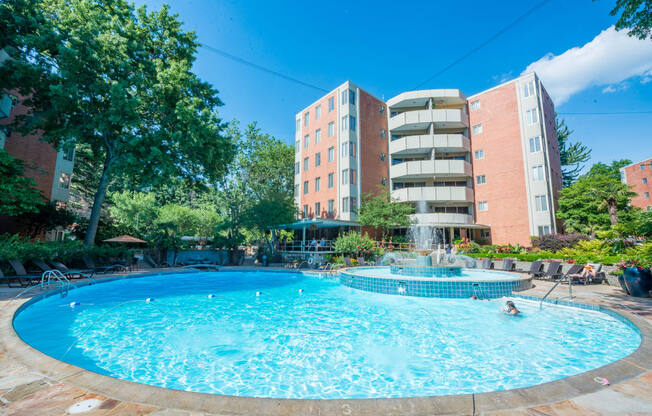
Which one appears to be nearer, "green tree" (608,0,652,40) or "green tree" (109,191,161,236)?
"green tree" (608,0,652,40)

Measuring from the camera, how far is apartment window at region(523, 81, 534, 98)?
26.1 metres

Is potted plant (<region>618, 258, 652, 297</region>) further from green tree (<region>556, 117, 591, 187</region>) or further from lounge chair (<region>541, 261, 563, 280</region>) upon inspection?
green tree (<region>556, 117, 591, 187</region>)

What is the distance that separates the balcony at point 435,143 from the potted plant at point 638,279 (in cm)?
2121

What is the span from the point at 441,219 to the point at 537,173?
30.1 feet

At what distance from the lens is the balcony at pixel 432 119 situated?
29.0 metres

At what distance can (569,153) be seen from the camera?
36.2 meters

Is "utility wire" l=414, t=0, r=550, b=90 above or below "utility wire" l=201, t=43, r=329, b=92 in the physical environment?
below

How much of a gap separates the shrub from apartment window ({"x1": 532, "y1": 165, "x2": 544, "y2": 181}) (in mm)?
6084

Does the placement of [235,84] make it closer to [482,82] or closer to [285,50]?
[285,50]

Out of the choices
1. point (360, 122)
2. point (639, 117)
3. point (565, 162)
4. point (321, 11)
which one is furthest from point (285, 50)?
point (565, 162)

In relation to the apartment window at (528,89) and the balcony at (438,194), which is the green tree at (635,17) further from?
the apartment window at (528,89)

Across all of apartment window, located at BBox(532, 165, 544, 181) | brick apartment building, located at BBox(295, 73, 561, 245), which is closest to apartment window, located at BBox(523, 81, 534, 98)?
brick apartment building, located at BBox(295, 73, 561, 245)

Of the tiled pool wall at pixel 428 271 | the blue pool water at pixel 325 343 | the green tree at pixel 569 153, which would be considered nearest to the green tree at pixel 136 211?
the blue pool water at pixel 325 343

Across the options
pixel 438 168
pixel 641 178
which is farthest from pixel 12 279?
pixel 641 178
